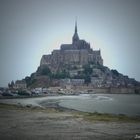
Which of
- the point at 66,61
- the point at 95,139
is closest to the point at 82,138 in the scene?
the point at 95,139

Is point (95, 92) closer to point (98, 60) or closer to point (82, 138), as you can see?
point (98, 60)

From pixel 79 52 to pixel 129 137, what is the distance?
140m

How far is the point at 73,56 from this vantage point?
148m

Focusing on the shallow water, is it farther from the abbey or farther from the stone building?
the abbey

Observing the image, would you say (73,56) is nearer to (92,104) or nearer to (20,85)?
(20,85)

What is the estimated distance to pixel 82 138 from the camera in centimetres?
798

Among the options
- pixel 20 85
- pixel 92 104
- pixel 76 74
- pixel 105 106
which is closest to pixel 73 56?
pixel 76 74

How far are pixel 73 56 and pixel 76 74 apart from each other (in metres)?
12.3

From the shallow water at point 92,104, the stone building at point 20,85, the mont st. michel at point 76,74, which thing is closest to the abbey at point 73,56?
the mont st. michel at point 76,74

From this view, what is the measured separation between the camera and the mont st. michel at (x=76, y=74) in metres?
135

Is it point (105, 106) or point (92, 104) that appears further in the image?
point (92, 104)

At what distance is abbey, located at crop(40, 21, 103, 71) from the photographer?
14749 centimetres

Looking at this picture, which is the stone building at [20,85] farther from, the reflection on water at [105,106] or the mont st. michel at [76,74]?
the reflection on water at [105,106]

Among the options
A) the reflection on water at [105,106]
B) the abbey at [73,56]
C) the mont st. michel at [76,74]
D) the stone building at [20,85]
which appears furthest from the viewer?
the abbey at [73,56]
